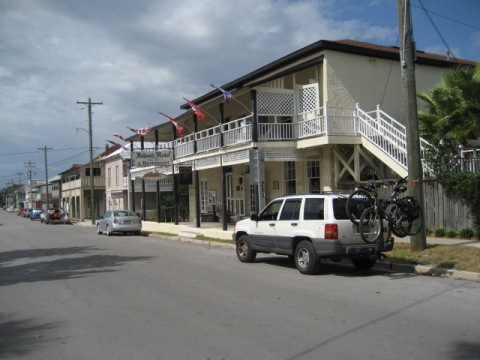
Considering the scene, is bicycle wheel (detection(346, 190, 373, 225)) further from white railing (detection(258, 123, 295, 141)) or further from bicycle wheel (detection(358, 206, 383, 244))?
white railing (detection(258, 123, 295, 141))

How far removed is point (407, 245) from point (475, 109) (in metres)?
4.61

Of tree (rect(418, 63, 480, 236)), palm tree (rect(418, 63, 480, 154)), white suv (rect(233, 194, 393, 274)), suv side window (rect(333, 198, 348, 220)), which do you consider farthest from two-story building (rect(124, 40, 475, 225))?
suv side window (rect(333, 198, 348, 220))

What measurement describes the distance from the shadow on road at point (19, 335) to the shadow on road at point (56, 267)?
404 centimetres

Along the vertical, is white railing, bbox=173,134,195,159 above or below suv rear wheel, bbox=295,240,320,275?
above

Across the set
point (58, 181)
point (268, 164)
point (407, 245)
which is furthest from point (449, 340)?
point (58, 181)

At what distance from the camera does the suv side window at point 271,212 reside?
12.0 meters

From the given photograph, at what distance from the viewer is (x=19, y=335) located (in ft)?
20.8

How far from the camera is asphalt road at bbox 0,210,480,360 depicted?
5.48m

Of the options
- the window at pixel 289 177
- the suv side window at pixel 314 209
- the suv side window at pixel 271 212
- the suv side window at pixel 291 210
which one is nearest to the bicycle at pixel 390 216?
the suv side window at pixel 314 209

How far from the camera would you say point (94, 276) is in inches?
442

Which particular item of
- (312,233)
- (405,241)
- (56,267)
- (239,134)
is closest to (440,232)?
(405,241)

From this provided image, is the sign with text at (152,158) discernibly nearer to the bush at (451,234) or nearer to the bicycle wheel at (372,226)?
the bush at (451,234)

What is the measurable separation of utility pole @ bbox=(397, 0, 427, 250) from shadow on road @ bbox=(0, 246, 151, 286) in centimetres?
777

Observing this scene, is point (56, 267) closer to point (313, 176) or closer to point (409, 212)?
point (409, 212)
